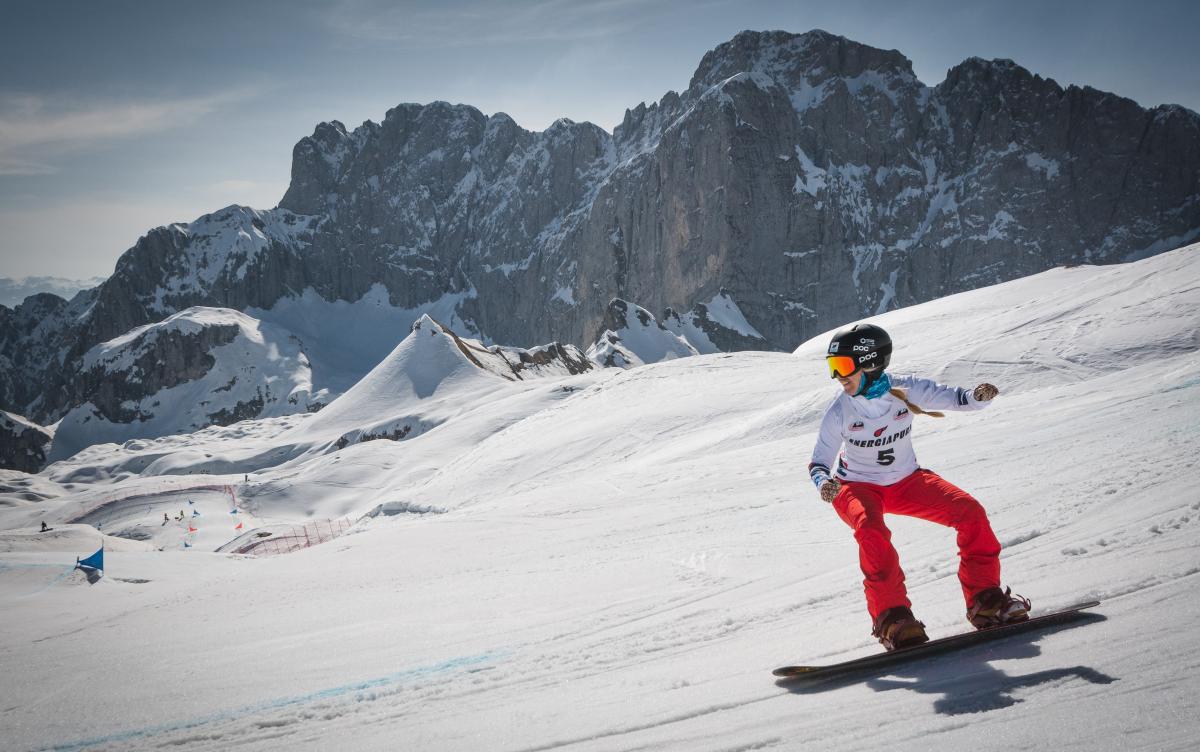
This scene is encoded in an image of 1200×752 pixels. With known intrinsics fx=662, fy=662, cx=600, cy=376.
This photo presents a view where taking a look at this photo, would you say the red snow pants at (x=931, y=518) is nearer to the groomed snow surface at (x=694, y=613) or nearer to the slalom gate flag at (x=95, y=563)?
the groomed snow surface at (x=694, y=613)

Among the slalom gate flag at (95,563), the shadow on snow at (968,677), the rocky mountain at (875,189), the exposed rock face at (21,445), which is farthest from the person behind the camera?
the rocky mountain at (875,189)

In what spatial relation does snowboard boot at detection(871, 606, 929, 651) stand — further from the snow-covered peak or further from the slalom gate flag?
the snow-covered peak

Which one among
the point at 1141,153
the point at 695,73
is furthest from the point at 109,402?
the point at 1141,153

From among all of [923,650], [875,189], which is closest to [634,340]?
[875,189]

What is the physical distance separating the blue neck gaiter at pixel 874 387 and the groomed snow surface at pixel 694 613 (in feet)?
5.13

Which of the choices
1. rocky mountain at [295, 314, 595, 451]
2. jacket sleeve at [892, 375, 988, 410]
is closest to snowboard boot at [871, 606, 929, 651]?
jacket sleeve at [892, 375, 988, 410]

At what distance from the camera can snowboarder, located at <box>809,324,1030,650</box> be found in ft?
13.4

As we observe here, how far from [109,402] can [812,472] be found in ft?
667

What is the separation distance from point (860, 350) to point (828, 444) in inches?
28.3

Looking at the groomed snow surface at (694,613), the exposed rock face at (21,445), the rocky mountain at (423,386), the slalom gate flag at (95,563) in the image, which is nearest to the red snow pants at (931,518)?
the groomed snow surface at (694,613)

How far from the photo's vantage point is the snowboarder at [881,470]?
4.09 metres

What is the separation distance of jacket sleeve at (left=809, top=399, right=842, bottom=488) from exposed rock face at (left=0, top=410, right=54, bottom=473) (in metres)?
152

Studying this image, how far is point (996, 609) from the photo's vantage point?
3.95 meters

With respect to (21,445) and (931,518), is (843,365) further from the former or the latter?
(21,445)
